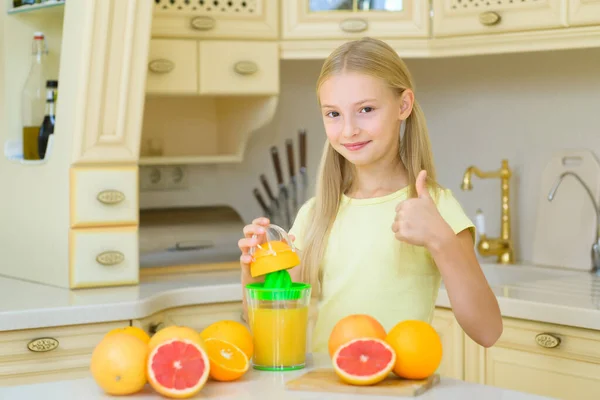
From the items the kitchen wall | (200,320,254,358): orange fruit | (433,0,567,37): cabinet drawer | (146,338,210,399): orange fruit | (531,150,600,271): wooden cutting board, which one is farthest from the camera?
the kitchen wall

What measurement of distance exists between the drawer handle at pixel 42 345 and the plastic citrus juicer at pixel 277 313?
859 millimetres

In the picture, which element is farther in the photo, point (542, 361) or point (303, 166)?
point (303, 166)

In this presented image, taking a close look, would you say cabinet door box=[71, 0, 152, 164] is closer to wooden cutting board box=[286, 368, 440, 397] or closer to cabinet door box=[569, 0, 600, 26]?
cabinet door box=[569, 0, 600, 26]

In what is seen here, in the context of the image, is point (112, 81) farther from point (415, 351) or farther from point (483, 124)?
point (415, 351)

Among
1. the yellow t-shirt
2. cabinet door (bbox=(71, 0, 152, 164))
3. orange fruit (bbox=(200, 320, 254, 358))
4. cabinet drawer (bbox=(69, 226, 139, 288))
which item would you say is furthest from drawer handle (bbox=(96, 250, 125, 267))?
orange fruit (bbox=(200, 320, 254, 358))

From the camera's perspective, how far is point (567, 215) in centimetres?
251

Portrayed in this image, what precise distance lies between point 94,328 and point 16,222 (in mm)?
553

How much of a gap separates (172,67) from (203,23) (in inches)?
5.6

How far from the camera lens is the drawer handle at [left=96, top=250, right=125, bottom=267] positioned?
2215 millimetres

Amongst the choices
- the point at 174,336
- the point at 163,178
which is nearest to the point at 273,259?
the point at 174,336

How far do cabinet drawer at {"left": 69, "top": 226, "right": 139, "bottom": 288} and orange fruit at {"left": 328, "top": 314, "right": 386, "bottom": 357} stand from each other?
1176 millimetres

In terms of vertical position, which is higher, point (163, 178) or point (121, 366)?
point (163, 178)

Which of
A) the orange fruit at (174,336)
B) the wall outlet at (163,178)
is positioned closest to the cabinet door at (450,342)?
the wall outlet at (163,178)

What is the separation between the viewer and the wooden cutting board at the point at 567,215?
246 centimetres
